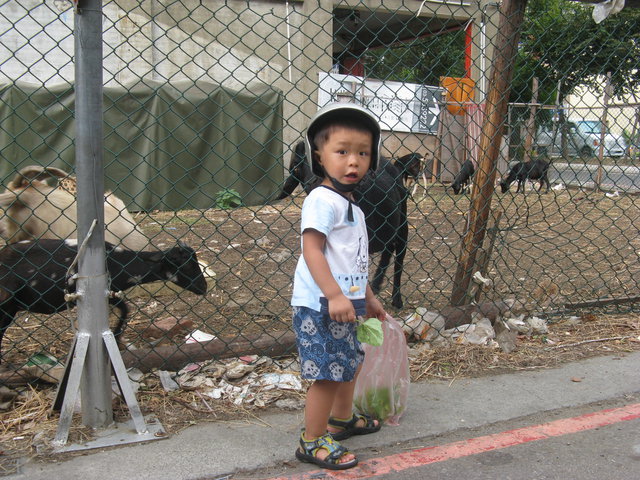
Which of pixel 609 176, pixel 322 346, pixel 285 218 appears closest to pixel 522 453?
pixel 322 346

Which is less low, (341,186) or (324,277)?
(341,186)

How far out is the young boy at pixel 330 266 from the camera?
2.21 meters

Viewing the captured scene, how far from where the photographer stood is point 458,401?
2955mm

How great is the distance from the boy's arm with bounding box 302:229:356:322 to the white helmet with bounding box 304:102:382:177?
1.10 ft

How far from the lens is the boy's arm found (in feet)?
6.94

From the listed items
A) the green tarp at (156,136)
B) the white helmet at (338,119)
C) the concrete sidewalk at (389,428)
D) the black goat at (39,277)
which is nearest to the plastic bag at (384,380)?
the concrete sidewalk at (389,428)

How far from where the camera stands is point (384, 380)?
2.70m

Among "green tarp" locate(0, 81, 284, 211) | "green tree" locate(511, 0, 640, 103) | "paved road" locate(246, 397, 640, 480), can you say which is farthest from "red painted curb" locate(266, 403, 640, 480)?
"green tarp" locate(0, 81, 284, 211)

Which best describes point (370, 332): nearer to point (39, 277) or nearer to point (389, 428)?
point (389, 428)

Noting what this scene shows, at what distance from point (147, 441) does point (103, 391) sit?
285 millimetres

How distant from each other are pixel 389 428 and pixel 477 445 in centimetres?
39

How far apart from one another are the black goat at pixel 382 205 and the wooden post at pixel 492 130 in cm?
54

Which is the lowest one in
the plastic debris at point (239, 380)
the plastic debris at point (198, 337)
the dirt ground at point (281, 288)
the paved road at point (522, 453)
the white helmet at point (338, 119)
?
the paved road at point (522, 453)

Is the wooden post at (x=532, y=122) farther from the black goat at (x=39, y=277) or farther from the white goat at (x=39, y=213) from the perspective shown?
the white goat at (x=39, y=213)
